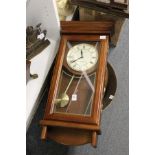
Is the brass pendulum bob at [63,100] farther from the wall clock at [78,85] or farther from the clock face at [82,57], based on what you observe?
the clock face at [82,57]

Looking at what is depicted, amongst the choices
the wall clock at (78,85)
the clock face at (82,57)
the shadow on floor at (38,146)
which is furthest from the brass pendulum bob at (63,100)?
the shadow on floor at (38,146)

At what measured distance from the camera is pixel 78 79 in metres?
1.27

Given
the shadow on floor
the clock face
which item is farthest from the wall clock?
the shadow on floor

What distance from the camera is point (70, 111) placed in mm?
1194

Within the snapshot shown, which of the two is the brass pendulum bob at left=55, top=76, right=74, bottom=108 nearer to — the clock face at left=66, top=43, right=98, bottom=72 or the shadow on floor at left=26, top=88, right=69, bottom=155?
the clock face at left=66, top=43, right=98, bottom=72

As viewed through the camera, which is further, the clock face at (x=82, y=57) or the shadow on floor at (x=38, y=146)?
the shadow on floor at (x=38, y=146)

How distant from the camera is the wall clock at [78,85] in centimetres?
117

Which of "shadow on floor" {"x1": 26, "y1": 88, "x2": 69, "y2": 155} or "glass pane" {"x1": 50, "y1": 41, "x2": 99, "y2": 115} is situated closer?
"glass pane" {"x1": 50, "y1": 41, "x2": 99, "y2": 115}

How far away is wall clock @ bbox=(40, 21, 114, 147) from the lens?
1167 millimetres

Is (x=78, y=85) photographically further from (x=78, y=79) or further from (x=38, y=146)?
(x=38, y=146)
